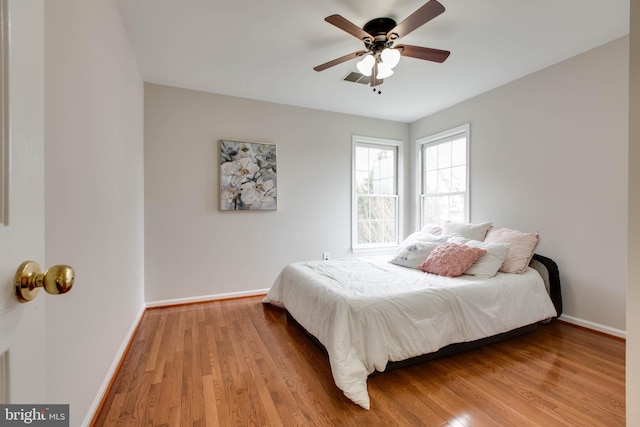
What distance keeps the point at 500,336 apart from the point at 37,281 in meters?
3.00

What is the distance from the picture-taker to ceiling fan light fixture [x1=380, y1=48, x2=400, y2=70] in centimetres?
215

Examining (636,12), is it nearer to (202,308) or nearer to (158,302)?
(202,308)

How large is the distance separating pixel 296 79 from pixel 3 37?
119 inches

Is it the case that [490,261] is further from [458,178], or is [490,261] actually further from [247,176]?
[247,176]

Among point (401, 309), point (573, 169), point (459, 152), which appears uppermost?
point (459, 152)

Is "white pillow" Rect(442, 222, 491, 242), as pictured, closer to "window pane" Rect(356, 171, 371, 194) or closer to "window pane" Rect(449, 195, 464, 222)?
"window pane" Rect(449, 195, 464, 222)

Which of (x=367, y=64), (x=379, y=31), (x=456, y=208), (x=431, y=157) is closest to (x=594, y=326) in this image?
(x=456, y=208)

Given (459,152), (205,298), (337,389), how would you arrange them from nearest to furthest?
(337,389) < (205,298) < (459,152)

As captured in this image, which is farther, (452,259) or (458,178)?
(458,178)

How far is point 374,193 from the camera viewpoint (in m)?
4.69

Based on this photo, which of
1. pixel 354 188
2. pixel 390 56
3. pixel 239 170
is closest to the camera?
pixel 390 56

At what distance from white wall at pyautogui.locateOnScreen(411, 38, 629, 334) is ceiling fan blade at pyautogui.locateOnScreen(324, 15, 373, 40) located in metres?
2.15

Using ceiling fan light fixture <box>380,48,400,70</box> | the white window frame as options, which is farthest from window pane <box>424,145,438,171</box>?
ceiling fan light fixture <box>380,48,400,70</box>

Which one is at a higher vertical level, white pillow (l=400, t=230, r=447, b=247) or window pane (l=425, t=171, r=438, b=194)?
window pane (l=425, t=171, r=438, b=194)
